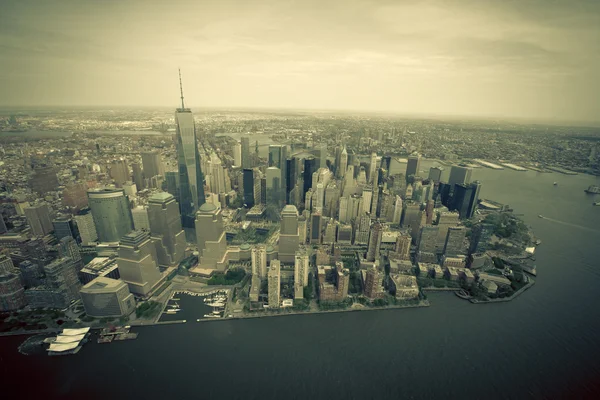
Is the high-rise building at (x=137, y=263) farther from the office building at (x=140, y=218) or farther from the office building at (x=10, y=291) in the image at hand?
the office building at (x=140, y=218)

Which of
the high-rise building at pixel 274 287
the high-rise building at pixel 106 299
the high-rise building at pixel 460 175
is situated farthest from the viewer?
the high-rise building at pixel 460 175

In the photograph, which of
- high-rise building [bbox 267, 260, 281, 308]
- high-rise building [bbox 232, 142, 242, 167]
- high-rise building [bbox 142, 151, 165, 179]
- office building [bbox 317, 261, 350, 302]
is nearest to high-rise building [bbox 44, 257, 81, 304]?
high-rise building [bbox 267, 260, 281, 308]

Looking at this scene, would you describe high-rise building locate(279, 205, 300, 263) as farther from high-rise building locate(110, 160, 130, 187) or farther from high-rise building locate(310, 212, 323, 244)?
high-rise building locate(110, 160, 130, 187)

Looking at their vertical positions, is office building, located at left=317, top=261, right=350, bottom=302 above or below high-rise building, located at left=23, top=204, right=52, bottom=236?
below

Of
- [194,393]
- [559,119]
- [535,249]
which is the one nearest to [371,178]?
[535,249]

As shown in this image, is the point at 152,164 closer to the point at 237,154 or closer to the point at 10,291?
the point at 237,154

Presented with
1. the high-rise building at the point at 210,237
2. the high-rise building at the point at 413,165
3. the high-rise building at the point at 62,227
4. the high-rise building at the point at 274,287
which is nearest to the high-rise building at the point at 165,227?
the high-rise building at the point at 210,237
